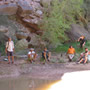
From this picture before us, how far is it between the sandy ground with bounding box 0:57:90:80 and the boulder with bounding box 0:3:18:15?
14.5ft

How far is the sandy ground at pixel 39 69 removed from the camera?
7129 mm

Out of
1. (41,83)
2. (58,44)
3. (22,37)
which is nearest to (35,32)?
(22,37)

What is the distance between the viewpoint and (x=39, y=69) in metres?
7.86

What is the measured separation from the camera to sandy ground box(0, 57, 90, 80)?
23.4 ft

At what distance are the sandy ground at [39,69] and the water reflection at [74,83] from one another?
60 cm

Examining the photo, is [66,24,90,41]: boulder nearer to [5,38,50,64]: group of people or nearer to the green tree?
the green tree

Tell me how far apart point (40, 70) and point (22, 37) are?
15.9 feet

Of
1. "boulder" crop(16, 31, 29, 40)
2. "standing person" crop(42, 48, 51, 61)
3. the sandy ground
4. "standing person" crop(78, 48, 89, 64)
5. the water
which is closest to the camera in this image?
the water

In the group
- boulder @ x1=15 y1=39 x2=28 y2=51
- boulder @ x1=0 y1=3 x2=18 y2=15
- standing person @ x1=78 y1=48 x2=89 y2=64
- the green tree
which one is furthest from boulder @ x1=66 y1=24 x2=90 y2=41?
standing person @ x1=78 y1=48 x2=89 y2=64

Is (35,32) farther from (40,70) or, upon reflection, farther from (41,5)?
(40,70)

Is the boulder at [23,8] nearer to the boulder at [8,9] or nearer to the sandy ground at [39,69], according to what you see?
the boulder at [8,9]

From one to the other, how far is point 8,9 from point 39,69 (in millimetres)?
5963

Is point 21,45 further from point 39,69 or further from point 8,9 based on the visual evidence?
point 39,69

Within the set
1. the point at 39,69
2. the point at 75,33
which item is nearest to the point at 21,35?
the point at 39,69
